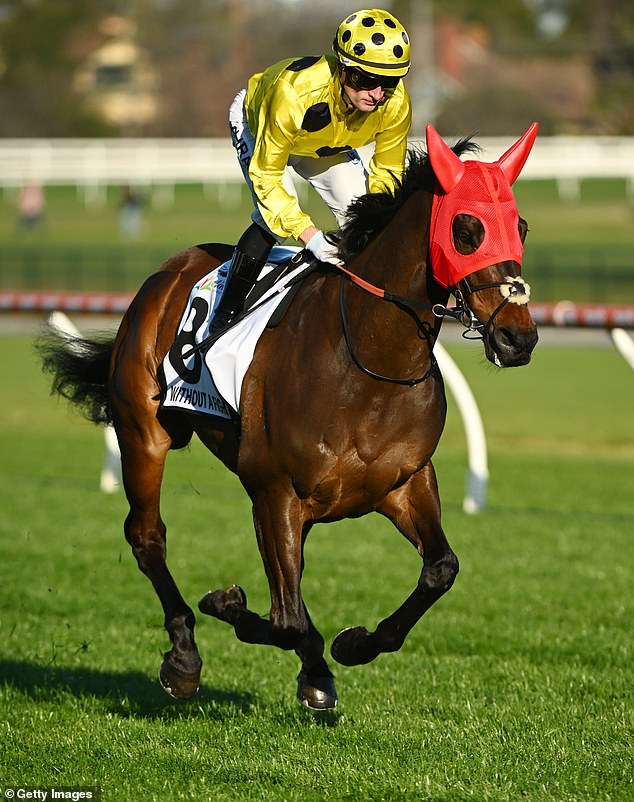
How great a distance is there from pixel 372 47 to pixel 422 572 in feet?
5.82

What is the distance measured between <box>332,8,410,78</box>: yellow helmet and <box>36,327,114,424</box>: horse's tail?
78.4 inches

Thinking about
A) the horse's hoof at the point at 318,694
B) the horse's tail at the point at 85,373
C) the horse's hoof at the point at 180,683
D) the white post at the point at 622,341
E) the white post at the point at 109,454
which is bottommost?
the white post at the point at 109,454

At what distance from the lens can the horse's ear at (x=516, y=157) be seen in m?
4.15

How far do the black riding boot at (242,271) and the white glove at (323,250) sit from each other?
446 millimetres

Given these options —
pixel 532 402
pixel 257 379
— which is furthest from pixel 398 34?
pixel 532 402

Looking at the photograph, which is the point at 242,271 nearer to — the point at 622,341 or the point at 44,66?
the point at 622,341

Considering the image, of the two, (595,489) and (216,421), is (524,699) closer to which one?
(216,421)

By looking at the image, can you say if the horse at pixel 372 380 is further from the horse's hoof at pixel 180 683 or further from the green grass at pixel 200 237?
the green grass at pixel 200 237

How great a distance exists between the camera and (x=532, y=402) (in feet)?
52.6

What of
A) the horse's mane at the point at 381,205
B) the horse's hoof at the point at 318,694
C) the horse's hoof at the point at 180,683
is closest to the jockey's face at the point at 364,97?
the horse's mane at the point at 381,205

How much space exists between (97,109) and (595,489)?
159ft

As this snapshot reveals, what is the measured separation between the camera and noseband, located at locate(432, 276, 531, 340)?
3.86 meters

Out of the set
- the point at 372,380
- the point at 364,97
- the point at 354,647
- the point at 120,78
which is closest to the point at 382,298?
the point at 372,380

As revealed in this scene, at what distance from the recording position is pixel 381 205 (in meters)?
4.44
